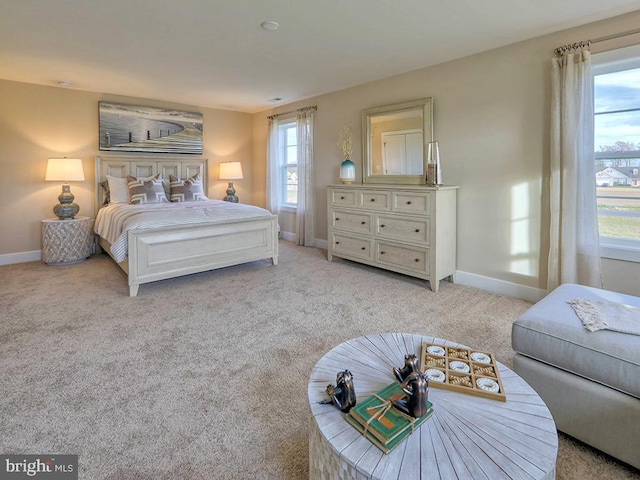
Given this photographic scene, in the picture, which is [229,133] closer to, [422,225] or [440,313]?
[422,225]

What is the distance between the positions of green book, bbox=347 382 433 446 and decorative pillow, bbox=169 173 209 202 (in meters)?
4.77

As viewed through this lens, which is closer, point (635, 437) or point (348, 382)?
point (348, 382)

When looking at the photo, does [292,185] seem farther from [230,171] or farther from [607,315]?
[607,315]

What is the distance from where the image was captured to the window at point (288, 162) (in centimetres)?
601

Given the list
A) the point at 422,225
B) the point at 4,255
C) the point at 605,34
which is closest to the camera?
the point at 605,34

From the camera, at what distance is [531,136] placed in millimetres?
3082

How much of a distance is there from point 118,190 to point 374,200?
3.59 meters

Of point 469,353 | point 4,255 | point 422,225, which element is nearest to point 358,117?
point 422,225

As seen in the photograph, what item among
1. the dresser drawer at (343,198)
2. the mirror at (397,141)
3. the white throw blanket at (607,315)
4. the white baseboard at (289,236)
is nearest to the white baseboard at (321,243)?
the white baseboard at (289,236)

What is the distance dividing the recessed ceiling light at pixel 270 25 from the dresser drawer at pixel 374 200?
194 centimetres

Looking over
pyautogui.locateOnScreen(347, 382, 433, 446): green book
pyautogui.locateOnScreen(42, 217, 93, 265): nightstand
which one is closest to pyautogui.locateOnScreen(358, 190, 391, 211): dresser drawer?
pyautogui.locateOnScreen(347, 382, 433, 446): green book

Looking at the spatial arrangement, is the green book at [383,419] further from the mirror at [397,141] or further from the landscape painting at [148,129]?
the landscape painting at [148,129]

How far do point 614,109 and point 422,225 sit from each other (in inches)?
68.4

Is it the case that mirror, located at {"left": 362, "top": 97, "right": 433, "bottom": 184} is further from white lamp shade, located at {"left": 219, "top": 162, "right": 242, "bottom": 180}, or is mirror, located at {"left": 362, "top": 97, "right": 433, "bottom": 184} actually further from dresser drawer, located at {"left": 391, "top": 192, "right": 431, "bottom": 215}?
white lamp shade, located at {"left": 219, "top": 162, "right": 242, "bottom": 180}
